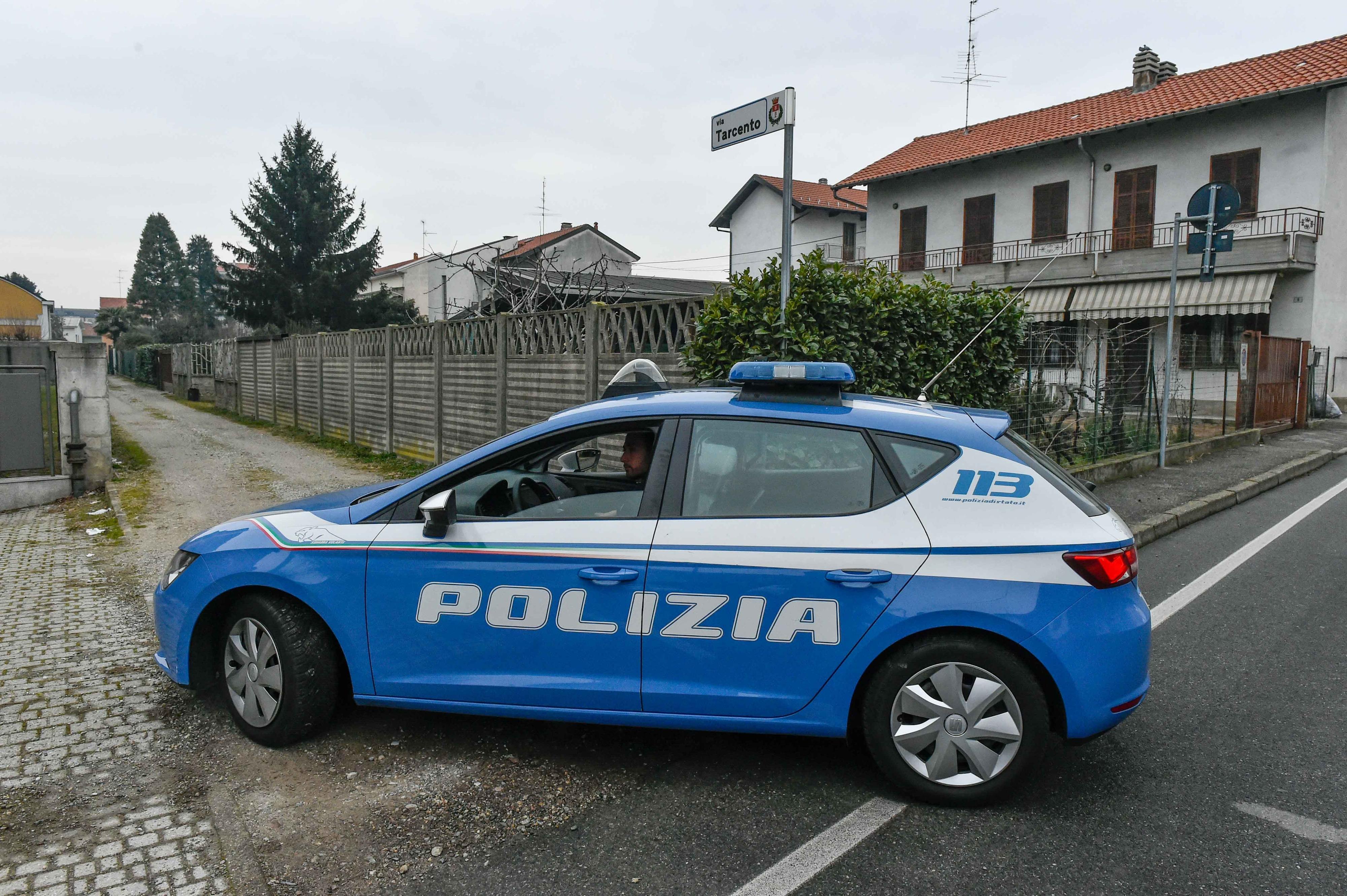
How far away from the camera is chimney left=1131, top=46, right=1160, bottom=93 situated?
2867 centimetres

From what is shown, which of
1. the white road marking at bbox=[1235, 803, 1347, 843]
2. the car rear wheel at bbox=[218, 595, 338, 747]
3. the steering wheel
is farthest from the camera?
the steering wheel

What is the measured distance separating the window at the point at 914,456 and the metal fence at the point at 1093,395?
20.4 feet

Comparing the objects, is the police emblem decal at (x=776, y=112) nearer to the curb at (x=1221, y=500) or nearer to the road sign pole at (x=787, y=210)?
the road sign pole at (x=787, y=210)

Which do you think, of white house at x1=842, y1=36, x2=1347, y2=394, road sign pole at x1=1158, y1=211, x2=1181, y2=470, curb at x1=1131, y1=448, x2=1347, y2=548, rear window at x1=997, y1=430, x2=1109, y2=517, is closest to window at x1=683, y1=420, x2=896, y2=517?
rear window at x1=997, y1=430, x2=1109, y2=517

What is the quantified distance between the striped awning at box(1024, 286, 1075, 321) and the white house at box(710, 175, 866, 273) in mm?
11345

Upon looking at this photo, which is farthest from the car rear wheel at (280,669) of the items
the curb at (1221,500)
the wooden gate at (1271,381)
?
the wooden gate at (1271,381)

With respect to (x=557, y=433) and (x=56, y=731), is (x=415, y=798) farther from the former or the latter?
(x=56, y=731)

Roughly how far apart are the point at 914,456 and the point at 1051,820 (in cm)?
138

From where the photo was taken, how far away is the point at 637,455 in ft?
12.1

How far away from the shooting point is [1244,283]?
22.7m

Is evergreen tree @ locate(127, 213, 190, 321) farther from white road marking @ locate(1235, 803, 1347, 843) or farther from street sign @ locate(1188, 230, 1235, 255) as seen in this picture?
white road marking @ locate(1235, 803, 1347, 843)

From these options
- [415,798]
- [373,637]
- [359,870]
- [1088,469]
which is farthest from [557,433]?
[1088,469]

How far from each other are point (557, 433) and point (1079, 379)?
865cm

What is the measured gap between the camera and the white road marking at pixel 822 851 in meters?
2.76
